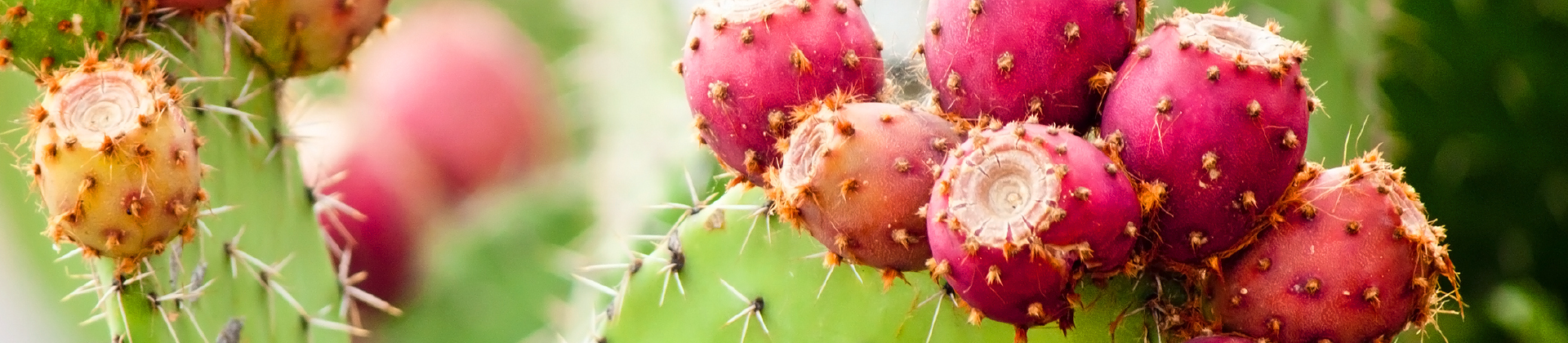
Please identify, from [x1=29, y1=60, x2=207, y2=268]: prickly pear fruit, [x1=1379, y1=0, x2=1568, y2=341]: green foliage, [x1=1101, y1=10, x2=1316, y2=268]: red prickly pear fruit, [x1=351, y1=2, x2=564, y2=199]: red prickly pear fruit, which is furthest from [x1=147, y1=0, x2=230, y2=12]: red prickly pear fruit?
[x1=351, y1=2, x2=564, y2=199]: red prickly pear fruit

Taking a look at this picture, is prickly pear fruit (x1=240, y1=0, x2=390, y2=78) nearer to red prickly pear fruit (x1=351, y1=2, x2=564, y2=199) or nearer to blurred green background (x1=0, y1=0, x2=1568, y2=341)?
blurred green background (x1=0, y1=0, x2=1568, y2=341)

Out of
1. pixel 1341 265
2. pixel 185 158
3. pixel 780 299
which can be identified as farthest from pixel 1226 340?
pixel 185 158

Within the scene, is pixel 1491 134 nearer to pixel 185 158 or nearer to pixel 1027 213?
pixel 1027 213

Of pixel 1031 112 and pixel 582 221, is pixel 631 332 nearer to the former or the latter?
pixel 1031 112

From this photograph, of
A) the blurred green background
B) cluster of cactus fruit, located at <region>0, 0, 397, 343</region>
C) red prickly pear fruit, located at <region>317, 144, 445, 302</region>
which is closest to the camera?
cluster of cactus fruit, located at <region>0, 0, 397, 343</region>

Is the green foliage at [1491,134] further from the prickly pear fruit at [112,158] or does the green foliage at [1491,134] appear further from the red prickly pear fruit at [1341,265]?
the prickly pear fruit at [112,158]
